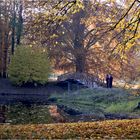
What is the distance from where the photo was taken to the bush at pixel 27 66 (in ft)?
130

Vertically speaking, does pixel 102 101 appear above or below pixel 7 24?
below

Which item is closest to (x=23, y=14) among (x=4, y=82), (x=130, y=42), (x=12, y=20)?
(x=12, y=20)

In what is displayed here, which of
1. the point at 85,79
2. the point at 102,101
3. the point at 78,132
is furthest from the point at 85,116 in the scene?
the point at 85,79

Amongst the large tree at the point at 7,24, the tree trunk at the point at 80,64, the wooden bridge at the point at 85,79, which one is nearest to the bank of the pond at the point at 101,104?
the wooden bridge at the point at 85,79

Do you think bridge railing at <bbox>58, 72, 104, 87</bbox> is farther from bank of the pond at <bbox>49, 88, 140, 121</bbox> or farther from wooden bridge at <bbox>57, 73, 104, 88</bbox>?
bank of the pond at <bbox>49, 88, 140, 121</bbox>

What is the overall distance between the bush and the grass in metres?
8.60

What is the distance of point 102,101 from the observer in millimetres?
26875

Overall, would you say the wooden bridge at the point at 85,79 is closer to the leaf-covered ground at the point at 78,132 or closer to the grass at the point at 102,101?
the grass at the point at 102,101

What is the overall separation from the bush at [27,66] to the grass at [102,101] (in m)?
8.60

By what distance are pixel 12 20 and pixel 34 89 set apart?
29.1 ft

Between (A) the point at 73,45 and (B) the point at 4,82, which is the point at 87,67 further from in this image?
(B) the point at 4,82

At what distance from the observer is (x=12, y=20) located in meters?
43.0

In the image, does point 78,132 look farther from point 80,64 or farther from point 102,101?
point 80,64

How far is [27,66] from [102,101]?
49.3ft
